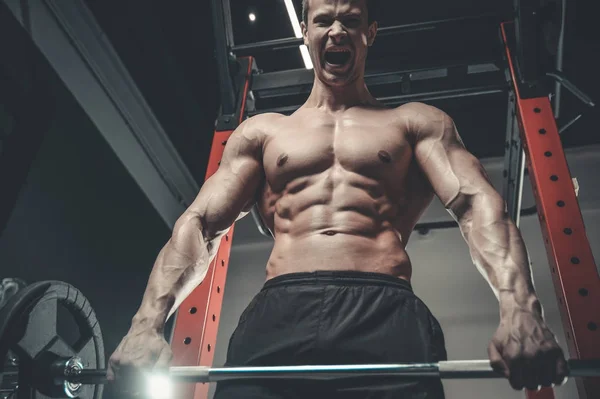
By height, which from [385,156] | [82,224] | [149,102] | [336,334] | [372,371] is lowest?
[372,371]

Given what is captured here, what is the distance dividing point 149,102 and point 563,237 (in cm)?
287

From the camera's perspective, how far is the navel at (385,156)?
1.65 m

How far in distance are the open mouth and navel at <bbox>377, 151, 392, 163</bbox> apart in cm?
35

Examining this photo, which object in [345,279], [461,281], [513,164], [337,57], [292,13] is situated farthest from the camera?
[461,281]

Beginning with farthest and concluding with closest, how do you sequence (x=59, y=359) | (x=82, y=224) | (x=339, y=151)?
(x=82, y=224) < (x=339, y=151) < (x=59, y=359)

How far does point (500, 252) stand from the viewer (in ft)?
4.32

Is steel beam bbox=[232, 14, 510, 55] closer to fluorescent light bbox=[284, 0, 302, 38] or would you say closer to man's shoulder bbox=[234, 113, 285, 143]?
fluorescent light bbox=[284, 0, 302, 38]

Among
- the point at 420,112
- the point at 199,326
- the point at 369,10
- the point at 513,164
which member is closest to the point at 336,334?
the point at 199,326

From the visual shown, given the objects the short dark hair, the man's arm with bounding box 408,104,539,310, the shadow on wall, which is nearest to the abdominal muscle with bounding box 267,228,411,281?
the man's arm with bounding box 408,104,539,310

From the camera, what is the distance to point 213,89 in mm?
3977

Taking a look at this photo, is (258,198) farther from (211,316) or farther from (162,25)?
(162,25)

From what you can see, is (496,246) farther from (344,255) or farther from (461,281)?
(461,281)

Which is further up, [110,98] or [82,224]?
[110,98]

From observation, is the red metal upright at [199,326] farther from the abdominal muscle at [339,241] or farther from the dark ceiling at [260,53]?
the dark ceiling at [260,53]
